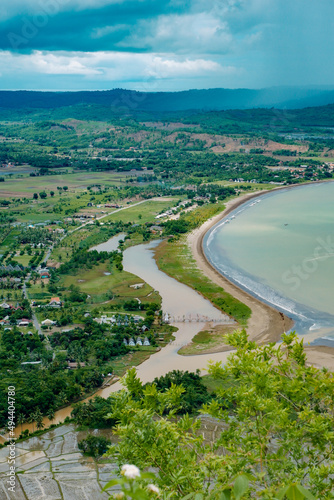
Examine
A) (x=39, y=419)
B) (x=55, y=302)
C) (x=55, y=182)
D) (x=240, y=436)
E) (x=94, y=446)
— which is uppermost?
(x=240, y=436)

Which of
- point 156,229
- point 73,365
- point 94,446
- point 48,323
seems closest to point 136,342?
point 73,365

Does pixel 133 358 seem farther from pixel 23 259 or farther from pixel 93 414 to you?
pixel 23 259

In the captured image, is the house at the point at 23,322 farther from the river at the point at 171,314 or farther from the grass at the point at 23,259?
the grass at the point at 23,259

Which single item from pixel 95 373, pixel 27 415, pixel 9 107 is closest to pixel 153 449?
pixel 27 415

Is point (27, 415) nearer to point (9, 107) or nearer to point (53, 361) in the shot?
point (53, 361)

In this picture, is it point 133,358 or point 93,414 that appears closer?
point 93,414
